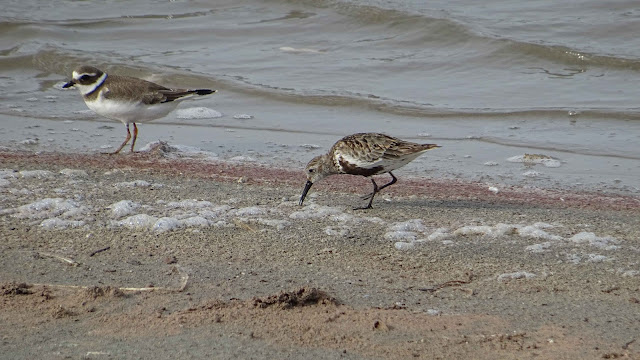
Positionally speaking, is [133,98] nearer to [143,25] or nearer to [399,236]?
[399,236]

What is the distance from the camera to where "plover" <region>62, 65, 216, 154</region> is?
861cm

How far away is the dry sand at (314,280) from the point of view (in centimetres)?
391

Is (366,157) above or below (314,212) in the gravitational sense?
above

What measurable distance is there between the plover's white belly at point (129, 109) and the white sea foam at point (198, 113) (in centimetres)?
120

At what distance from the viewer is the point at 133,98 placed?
862 cm

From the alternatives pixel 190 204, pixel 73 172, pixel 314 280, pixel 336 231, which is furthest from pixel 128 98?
pixel 314 280

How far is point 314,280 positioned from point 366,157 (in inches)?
76.9

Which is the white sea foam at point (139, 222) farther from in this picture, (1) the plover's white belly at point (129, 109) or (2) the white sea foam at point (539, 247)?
(1) the plover's white belly at point (129, 109)

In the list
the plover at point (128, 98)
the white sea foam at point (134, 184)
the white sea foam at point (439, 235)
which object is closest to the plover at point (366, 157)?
the white sea foam at point (439, 235)

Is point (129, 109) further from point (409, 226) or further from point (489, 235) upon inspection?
point (489, 235)

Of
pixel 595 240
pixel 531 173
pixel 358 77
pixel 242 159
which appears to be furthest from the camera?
pixel 358 77

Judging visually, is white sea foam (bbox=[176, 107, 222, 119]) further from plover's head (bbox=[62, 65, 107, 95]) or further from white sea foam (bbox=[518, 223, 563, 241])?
white sea foam (bbox=[518, 223, 563, 241])

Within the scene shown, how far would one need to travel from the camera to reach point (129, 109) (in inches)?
339

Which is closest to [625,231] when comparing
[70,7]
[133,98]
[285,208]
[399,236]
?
[399,236]
